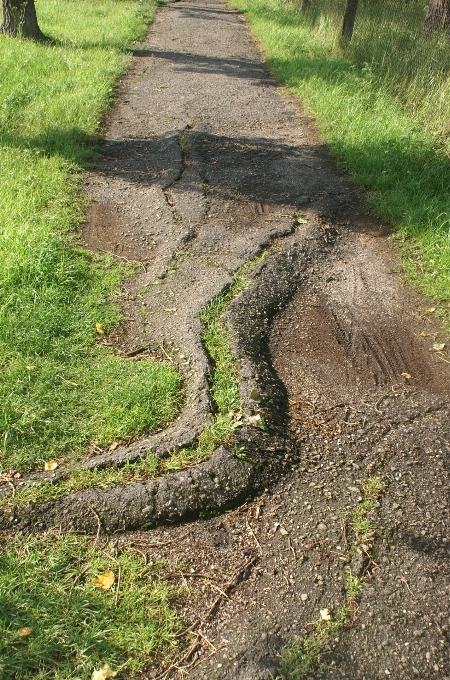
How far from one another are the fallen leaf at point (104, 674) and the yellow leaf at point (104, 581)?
0.30 metres

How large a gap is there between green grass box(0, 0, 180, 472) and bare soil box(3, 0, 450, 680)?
0.18 meters

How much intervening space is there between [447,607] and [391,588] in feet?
0.70

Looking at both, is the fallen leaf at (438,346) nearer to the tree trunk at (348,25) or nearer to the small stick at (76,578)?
the small stick at (76,578)

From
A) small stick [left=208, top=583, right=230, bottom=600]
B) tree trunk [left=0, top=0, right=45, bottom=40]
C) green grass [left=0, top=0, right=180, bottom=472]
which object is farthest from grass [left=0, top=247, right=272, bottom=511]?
tree trunk [left=0, top=0, right=45, bottom=40]

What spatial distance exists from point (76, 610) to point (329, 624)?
3.06ft

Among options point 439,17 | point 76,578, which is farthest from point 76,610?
point 439,17

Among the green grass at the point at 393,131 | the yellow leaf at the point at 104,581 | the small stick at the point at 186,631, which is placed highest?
the green grass at the point at 393,131

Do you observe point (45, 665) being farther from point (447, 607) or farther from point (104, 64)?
point (104, 64)

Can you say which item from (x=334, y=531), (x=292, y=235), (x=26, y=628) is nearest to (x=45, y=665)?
(x=26, y=628)

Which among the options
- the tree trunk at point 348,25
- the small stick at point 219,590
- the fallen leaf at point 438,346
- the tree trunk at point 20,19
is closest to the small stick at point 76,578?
the small stick at point 219,590

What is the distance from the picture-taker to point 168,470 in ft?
9.03

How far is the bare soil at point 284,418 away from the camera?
2.24 m

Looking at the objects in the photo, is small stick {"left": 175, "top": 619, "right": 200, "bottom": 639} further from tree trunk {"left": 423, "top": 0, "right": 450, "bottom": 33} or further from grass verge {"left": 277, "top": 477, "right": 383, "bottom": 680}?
tree trunk {"left": 423, "top": 0, "right": 450, "bottom": 33}

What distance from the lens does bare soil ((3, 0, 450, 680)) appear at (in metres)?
2.24
